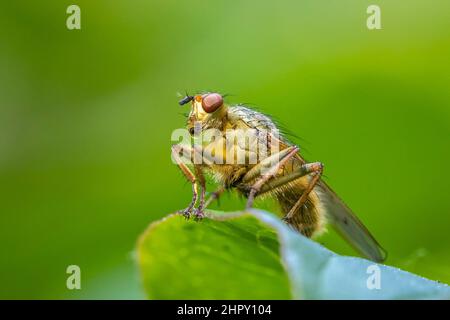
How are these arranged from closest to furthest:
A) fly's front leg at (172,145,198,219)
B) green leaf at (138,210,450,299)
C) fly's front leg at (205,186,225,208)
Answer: green leaf at (138,210,450,299), fly's front leg at (205,186,225,208), fly's front leg at (172,145,198,219)

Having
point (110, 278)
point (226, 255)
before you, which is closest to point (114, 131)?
point (110, 278)

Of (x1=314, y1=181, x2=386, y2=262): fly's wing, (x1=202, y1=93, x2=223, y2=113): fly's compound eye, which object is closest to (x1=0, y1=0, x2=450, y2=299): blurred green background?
(x1=314, y1=181, x2=386, y2=262): fly's wing

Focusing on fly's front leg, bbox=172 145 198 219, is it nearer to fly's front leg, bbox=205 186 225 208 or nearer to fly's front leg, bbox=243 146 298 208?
fly's front leg, bbox=205 186 225 208

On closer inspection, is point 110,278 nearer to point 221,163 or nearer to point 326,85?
point 221,163

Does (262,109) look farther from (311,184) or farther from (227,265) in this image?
(227,265)

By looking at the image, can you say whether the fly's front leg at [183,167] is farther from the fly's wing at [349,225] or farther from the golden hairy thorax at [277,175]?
the fly's wing at [349,225]

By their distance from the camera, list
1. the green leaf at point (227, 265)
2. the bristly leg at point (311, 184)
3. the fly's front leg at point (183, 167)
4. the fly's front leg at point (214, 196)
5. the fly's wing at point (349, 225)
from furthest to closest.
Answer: the fly's wing at point (349, 225) < the bristly leg at point (311, 184) < the fly's front leg at point (183, 167) < the fly's front leg at point (214, 196) < the green leaf at point (227, 265)

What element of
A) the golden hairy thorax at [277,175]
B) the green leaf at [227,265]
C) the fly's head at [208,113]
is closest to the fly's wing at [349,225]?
the golden hairy thorax at [277,175]
